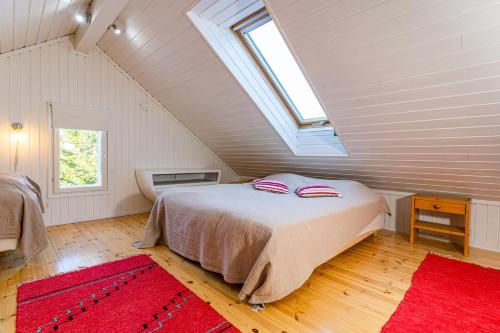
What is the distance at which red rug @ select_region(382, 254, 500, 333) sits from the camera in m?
1.49

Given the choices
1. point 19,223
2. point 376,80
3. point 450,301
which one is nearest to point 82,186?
point 19,223

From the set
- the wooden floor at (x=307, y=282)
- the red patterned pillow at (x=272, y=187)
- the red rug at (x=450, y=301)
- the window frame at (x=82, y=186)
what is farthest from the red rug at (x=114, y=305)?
the window frame at (x=82, y=186)

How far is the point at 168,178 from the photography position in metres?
4.20

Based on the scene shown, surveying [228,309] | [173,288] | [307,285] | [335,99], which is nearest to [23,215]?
[173,288]

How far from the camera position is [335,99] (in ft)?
8.08

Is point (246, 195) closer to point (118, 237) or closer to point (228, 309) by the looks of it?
point (228, 309)

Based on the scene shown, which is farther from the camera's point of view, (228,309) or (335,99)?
(335,99)

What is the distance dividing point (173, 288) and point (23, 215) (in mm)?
1224

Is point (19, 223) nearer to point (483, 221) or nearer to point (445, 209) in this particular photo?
point (445, 209)

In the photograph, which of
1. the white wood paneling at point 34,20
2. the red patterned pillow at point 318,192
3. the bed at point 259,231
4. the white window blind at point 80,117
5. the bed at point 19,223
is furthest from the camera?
the white window blind at point 80,117

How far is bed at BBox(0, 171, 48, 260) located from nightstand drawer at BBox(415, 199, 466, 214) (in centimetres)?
354

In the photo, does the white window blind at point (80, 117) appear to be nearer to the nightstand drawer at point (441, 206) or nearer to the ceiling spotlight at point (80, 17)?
the ceiling spotlight at point (80, 17)

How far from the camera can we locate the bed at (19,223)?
1.85m

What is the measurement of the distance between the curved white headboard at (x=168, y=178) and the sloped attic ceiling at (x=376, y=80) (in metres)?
1.01
